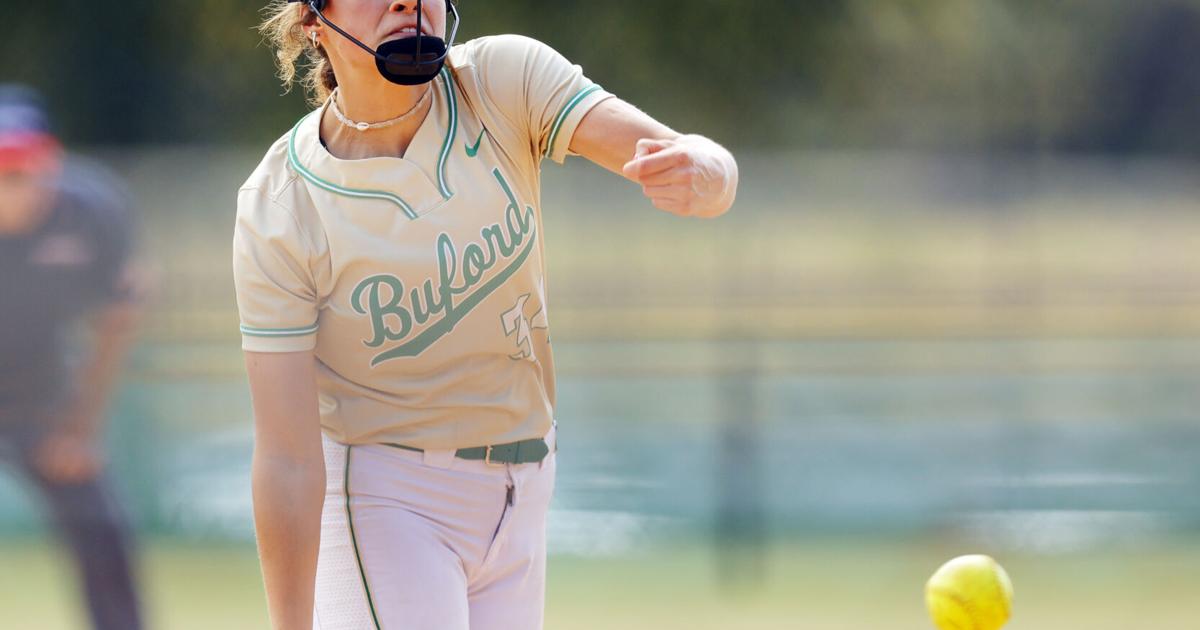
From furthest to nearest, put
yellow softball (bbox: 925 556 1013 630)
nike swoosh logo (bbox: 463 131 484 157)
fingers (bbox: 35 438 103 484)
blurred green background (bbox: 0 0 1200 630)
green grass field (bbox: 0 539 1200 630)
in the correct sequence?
blurred green background (bbox: 0 0 1200 630), green grass field (bbox: 0 539 1200 630), fingers (bbox: 35 438 103 484), yellow softball (bbox: 925 556 1013 630), nike swoosh logo (bbox: 463 131 484 157)

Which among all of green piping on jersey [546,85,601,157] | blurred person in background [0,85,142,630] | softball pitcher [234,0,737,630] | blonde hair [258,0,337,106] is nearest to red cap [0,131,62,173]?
blurred person in background [0,85,142,630]

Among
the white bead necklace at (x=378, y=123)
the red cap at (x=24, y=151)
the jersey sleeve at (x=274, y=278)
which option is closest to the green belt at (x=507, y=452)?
the jersey sleeve at (x=274, y=278)

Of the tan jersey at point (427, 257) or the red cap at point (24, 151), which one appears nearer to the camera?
the tan jersey at point (427, 257)

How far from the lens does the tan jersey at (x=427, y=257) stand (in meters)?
2.52

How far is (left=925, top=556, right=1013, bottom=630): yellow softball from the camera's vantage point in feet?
10.3

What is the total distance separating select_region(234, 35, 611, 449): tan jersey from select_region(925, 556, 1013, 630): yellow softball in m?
1.01

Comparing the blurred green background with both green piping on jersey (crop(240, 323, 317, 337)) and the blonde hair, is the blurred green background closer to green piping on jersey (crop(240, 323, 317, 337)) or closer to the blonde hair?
the blonde hair

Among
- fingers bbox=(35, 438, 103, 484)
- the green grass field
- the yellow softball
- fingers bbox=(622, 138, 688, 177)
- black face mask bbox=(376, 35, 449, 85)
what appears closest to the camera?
fingers bbox=(622, 138, 688, 177)

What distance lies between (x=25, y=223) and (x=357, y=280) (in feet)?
13.6

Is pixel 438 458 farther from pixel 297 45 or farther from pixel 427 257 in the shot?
pixel 297 45

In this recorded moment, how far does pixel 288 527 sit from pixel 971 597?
1.44 metres

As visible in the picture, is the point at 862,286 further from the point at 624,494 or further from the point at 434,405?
the point at 434,405

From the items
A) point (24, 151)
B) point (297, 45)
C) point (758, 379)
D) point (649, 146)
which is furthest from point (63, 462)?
point (649, 146)

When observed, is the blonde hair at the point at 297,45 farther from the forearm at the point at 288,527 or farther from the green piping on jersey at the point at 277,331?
the forearm at the point at 288,527
